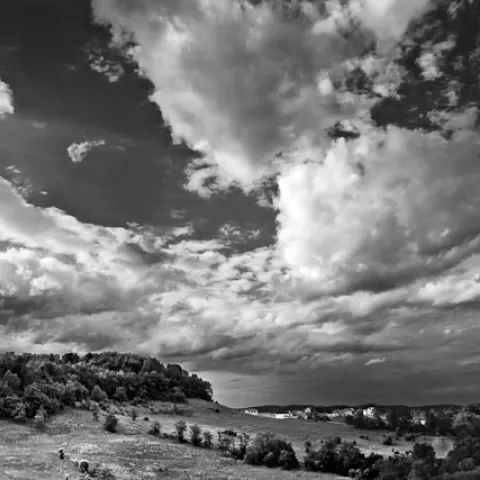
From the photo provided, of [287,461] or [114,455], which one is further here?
[287,461]

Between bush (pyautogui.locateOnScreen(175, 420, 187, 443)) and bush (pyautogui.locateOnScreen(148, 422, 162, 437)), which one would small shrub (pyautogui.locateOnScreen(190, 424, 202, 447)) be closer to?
bush (pyautogui.locateOnScreen(175, 420, 187, 443))

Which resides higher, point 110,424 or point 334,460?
point 110,424

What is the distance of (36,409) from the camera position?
573 feet

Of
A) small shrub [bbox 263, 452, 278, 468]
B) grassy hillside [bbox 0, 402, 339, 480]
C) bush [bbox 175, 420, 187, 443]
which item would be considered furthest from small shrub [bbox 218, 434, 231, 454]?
small shrub [bbox 263, 452, 278, 468]

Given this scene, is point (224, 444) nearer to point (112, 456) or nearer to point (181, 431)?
point (181, 431)

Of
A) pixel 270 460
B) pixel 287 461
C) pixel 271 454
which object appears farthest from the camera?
pixel 271 454

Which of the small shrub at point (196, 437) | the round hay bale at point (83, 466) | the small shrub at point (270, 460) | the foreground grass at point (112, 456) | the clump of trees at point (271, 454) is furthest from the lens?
the small shrub at point (196, 437)

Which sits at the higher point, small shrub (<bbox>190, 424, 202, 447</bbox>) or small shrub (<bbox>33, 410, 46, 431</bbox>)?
small shrub (<bbox>33, 410, 46, 431</bbox>)

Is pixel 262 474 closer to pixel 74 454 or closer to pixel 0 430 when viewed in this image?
pixel 74 454

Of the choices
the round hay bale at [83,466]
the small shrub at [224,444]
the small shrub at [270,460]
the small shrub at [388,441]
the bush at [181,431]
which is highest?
the bush at [181,431]

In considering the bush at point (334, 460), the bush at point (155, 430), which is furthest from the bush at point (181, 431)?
the bush at point (334, 460)

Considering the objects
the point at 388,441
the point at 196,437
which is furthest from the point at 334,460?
the point at 388,441

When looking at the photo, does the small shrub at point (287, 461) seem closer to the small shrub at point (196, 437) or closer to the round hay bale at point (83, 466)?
the small shrub at point (196, 437)

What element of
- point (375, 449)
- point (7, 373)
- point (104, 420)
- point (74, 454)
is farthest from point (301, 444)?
point (7, 373)
